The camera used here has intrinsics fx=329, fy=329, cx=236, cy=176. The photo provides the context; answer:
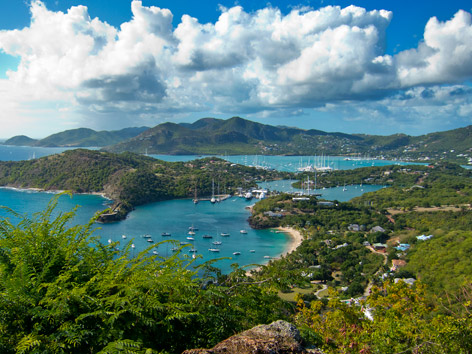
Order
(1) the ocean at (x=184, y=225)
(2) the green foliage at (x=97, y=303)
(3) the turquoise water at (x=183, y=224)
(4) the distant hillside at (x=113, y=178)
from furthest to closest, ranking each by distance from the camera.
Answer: (4) the distant hillside at (x=113, y=178)
(3) the turquoise water at (x=183, y=224)
(1) the ocean at (x=184, y=225)
(2) the green foliage at (x=97, y=303)

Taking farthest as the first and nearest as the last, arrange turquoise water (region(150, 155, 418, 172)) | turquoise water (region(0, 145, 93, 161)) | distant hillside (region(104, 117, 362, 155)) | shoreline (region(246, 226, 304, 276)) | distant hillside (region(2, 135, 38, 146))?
distant hillside (region(2, 135, 38, 146)), distant hillside (region(104, 117, 362, 155)), turquoise water (region(0, 145, 93, 161)), turquoise water (region(150, 155, 418, 172)), shoreline (region(246, 226, 304, 276))

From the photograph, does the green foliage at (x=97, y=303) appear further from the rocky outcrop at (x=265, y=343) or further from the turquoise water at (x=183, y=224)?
the turquoise water at (x=183, y=224)

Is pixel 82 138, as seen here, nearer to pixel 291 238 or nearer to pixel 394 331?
pixel 291 238

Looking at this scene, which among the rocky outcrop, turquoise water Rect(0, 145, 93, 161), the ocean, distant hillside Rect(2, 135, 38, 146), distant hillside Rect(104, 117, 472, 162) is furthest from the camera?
distant hillside Rect(2, 135, 38, 146)

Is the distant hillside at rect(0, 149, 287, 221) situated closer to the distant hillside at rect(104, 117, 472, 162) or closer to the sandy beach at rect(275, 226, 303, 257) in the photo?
the sandy beach at rect(275, 226, 303, 257)

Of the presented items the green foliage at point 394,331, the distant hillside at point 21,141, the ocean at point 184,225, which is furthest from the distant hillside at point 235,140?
the green foliage at point 394,331

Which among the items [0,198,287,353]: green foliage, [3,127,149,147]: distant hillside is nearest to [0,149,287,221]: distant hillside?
[0,198,287,353]: green foliage

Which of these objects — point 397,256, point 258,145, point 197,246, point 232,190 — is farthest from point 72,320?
point 258,145

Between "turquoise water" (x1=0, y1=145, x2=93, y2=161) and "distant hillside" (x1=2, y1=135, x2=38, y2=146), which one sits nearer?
"turquoise water" (x1=0, y1=145, x2=93, y2=161)
